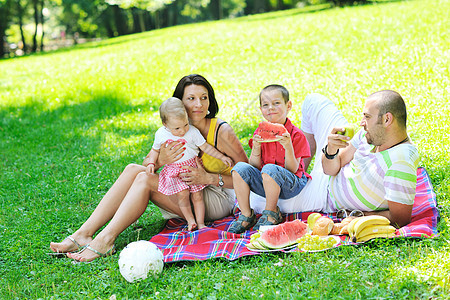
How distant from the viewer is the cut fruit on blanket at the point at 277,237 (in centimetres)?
384

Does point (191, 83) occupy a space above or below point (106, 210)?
above

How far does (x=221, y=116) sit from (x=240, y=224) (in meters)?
4.14

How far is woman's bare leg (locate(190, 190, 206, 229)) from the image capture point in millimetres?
4527

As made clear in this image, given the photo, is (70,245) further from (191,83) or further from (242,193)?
(191,83)

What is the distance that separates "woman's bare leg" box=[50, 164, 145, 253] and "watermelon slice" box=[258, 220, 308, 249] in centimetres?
139

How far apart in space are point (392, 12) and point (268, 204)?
1101cm

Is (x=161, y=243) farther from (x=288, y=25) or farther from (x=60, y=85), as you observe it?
(x=288, y=25)

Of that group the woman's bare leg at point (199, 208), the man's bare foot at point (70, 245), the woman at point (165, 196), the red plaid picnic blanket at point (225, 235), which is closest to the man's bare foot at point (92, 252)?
the woman at point (165, 196)

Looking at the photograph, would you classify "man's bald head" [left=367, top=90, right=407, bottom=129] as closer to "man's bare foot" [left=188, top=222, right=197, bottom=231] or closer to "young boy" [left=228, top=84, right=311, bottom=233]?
"young boy" [left=228, top=84, right=311, bottom=233]

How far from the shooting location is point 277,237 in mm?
3873

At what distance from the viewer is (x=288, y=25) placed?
1462cm

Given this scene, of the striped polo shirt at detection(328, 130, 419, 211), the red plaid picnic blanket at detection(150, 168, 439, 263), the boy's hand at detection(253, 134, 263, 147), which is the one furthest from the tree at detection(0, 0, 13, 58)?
the striped polo shirt at detection(328, 130, 419, 211)

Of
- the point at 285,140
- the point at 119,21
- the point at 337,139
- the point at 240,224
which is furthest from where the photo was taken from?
the point at 119,21

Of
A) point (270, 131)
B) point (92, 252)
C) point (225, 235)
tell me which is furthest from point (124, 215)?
point (270, 131)
